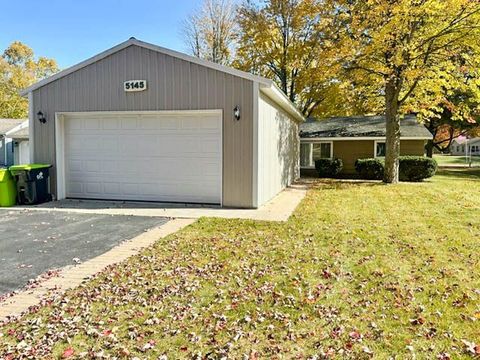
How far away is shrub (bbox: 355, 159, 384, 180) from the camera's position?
16562 millimetres

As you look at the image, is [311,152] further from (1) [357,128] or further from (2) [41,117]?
(2) [41,117]

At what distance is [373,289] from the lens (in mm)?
3953

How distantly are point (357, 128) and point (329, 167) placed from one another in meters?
2.76

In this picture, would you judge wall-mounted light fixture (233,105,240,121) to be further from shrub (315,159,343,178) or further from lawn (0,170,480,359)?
shrub (315,159,343,178)

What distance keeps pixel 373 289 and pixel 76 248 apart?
4.08m

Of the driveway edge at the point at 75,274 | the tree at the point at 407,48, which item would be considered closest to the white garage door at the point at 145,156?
the driveway edge at the point at 75,274

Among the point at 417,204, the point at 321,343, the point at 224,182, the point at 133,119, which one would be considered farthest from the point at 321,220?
the point at 133,119

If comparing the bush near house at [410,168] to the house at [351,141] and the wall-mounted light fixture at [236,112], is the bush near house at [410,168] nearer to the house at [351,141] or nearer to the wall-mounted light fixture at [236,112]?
the house at [351,141]

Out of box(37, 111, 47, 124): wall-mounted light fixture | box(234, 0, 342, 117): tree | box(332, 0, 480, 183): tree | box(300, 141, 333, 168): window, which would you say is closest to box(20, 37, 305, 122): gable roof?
box(37, 111, 47, 124): wall-mounted light fixture

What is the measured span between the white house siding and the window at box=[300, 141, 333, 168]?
5.31 meters

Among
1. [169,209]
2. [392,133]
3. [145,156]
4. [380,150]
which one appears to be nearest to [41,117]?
[145,156]

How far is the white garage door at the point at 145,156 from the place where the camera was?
364 inches

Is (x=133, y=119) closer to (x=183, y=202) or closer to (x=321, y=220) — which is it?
(x=183, y=202)

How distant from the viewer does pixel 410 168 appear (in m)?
15.8
